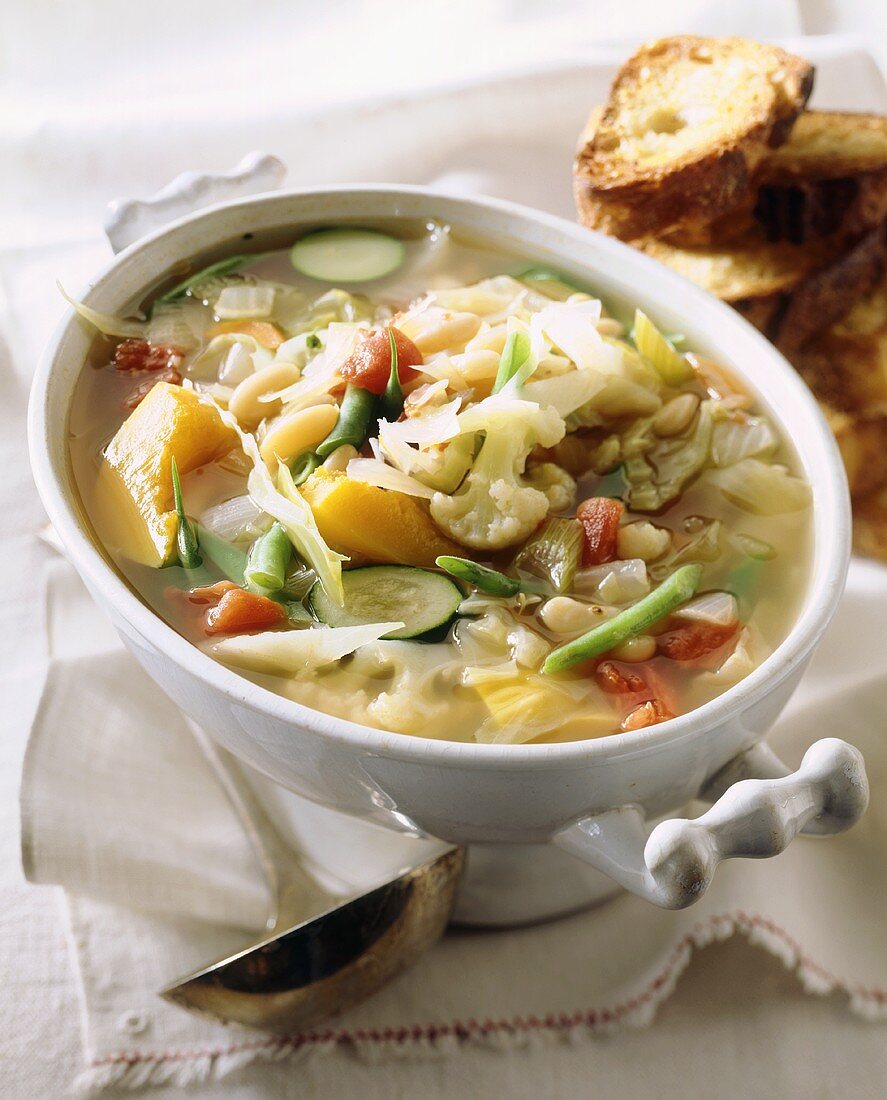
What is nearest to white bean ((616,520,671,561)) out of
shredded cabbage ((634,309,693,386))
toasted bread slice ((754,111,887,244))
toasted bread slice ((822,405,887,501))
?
shredded cabbage ((634,309,693,386))

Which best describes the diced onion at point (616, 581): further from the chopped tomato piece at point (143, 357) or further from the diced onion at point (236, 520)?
the chopped tomato piece at point (143, 357)

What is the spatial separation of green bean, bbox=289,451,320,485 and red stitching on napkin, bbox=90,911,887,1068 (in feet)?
2.68

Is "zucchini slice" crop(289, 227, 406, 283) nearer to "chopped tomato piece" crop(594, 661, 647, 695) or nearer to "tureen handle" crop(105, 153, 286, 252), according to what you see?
"tureen handle" crop(105, 153, 286, 252)

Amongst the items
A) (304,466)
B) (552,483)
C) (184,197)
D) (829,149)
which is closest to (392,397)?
(304,466)

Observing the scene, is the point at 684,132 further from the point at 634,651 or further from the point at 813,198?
the point at 634,651

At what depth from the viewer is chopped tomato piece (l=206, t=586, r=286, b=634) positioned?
1646mm

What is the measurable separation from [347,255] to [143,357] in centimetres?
49

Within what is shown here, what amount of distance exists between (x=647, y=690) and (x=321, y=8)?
2.58 m

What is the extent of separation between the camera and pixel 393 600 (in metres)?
1.66

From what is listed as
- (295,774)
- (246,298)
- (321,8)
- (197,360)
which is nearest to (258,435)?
(197,360)

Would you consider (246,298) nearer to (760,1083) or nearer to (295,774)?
(295,774)

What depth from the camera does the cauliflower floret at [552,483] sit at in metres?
1.84

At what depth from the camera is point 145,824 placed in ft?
6.38

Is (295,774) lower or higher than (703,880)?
lower
